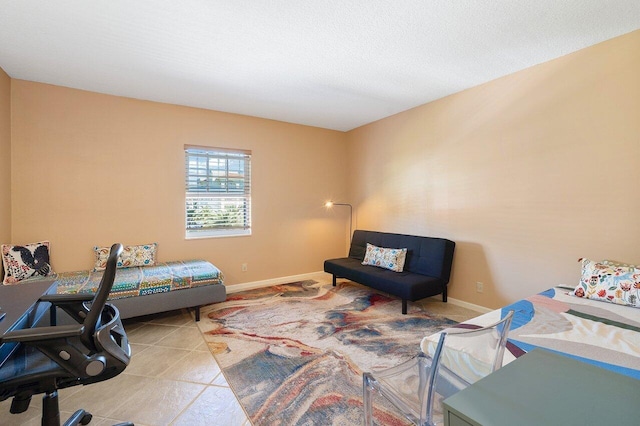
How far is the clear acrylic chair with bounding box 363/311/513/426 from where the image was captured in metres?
1.12

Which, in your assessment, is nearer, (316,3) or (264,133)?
(316,3)

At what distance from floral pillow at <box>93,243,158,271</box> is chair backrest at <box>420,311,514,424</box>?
333 centimetres

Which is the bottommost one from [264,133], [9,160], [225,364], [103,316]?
[225,364]

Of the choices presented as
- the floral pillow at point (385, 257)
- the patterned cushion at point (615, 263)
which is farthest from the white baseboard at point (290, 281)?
the patterned cushion at point (615, 263)

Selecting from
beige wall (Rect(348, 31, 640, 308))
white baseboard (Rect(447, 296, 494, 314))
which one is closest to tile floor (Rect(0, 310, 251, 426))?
white baseboard (Rect(447, 296, 494, 314))

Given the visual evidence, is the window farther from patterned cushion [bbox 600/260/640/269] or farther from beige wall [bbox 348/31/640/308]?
patterned cushion [bbox 600/260/640/269]

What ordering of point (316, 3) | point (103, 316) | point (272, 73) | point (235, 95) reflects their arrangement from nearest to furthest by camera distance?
1. point (103, 316)
2. point (316, 3)
3. point (272, 73)
4. point (235, 95)

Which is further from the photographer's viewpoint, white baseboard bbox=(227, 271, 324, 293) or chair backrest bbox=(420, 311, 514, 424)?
white baseboard bbox=(227, 271, 324, 293)

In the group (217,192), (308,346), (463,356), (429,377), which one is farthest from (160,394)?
(217,192)

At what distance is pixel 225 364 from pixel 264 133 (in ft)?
10.2

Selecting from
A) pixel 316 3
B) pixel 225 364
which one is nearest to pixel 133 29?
pixel 316 3

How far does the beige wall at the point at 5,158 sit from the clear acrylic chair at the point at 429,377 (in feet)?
11.9

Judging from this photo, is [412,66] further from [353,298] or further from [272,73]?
[353,298]

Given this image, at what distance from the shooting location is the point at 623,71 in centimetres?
234
